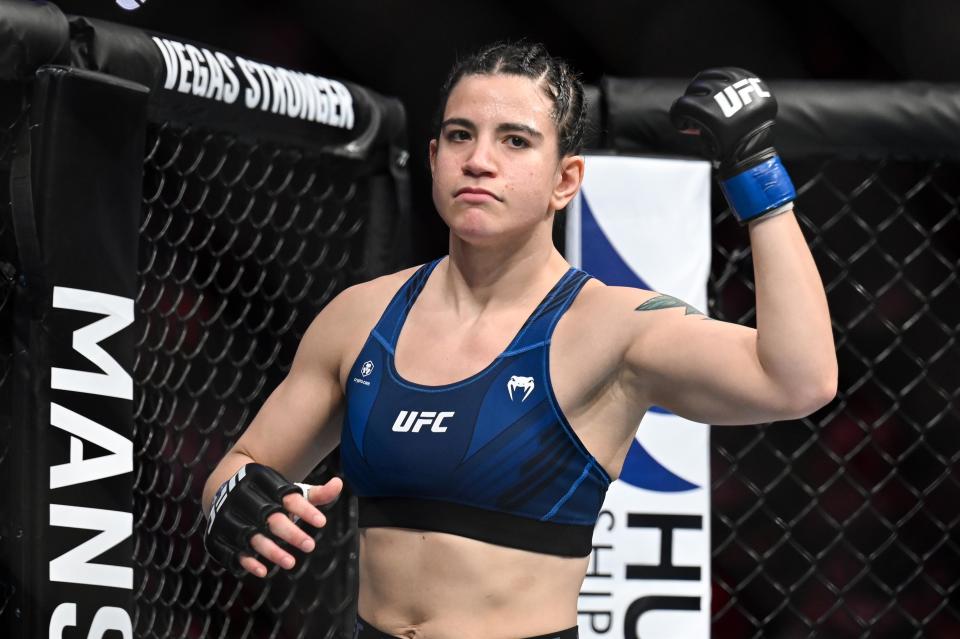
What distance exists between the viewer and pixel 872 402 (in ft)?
9.18

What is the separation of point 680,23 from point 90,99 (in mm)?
1540

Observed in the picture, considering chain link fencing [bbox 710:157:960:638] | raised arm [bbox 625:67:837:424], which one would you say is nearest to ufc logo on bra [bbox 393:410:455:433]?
raised arm [bbox 625:67:837:424]

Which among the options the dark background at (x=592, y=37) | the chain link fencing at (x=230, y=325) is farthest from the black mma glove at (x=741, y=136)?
the dark background at (x=592, y=37)

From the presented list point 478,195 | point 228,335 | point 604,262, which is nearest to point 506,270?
point 478,195

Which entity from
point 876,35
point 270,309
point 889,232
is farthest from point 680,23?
point 270,309

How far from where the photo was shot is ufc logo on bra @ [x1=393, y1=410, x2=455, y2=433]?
1.46 metres

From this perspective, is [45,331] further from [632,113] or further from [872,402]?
[872,402]

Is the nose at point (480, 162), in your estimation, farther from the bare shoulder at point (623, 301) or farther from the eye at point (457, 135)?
the bare shoulder at point (623, 301)

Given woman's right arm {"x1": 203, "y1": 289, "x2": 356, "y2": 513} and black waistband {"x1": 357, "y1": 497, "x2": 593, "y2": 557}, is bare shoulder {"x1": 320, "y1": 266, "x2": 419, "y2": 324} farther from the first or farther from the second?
black waistband {"x1": 357, "y1": 497, "x2": 593, "y2": 557}

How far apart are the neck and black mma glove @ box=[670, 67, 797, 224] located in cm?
25

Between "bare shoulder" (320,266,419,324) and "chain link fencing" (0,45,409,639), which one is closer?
"bare shoulder" (320,266,419,324)

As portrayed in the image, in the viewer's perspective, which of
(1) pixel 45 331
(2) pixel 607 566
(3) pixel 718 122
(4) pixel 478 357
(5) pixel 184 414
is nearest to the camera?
(3) pixel 718 122

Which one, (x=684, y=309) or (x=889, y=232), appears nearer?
(x=684, y=309)

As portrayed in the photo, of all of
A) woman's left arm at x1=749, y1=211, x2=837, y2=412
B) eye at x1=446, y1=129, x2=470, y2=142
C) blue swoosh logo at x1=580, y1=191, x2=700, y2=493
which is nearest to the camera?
woman's left arm at x1=749, y1=211, x2=837, y2=412
